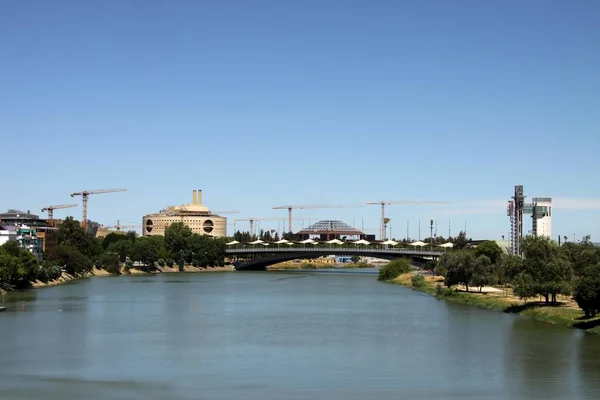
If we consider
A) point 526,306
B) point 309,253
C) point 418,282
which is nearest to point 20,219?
point 309,253

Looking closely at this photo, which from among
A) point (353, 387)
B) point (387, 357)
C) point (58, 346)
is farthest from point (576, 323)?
point (58, 346)

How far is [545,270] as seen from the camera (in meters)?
58.7

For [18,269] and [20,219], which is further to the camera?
[20,219]

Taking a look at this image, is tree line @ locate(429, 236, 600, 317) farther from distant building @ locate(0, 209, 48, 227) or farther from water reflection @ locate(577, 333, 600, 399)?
distant building @ locate(0, 209, 48, 227)

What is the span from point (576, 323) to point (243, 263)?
383 ft

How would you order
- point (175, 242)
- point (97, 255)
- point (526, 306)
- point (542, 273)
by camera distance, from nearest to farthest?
1. point (542, 273)
2. point (526, 306)
3. point (97, 255)
4. point (175, 242)

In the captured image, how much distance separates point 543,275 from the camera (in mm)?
59156

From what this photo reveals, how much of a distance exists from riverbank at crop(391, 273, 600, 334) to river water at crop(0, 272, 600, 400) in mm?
1371

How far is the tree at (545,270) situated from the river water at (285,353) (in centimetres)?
291

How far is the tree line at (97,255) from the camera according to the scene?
87.4 m

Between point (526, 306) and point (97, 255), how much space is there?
308 feet

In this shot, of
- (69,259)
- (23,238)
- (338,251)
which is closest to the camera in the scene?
(69,259)

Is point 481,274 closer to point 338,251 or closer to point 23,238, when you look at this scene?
point 23,238

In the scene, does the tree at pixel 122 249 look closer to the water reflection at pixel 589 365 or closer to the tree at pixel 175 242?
the tree at pixel 175 242
